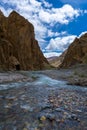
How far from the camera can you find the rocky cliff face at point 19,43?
8962 cm

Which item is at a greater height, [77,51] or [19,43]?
[19,43]

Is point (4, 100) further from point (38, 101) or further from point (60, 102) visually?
point (60, 102)

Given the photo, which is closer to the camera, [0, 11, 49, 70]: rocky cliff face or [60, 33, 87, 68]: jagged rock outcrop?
[0, 11, 49, 70]: rocky cliff face

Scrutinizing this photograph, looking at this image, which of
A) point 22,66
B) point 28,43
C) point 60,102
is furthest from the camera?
point 28,43

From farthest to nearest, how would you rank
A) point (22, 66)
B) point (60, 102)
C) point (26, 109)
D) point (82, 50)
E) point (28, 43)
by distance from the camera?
1. point (82, 50)
2. point (28, 43)
3. point (22, 66)
4. point (60, 102)
5. point (26, 109)

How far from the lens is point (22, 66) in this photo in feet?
326

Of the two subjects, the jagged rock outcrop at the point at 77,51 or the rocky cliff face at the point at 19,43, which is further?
the jagged rock outcrop at the point at 77,51

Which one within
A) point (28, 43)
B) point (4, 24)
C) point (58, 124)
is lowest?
point (58, 124)

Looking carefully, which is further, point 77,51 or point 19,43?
point 77,51

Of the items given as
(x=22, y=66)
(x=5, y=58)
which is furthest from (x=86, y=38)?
(x=5, y=58)

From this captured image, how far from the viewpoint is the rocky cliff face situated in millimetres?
89625

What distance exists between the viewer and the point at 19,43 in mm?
107375

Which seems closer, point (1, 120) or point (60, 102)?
point (1, 120)

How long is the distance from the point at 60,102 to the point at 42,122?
3745 millimetres
